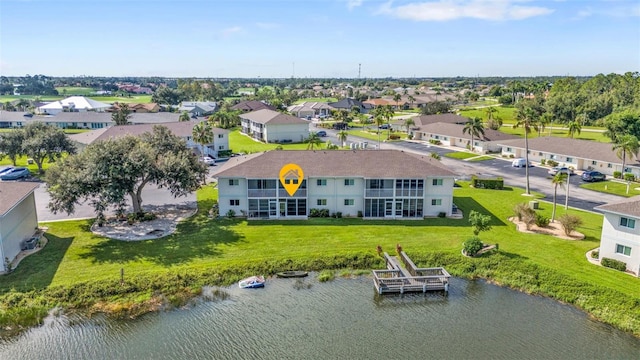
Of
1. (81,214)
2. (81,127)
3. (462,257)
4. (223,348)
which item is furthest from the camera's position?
(81,127)

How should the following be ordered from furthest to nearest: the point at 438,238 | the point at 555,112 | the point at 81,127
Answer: the point at 555,112, the point at 81,127, the point at 438,238

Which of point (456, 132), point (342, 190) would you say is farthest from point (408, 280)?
point (456, 132)

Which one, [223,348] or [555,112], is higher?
[555,112]

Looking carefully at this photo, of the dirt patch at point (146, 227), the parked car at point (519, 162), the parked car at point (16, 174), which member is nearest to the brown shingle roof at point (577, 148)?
the parked car at point (519, 162)

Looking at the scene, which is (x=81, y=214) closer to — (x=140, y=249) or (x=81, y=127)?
(x=140, y=249)

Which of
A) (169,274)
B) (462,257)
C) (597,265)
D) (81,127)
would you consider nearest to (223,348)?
(169,274)

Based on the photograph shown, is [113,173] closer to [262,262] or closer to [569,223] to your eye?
[262,262]

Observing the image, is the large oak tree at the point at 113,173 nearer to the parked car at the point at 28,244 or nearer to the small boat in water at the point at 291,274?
the parked car at the point at 28,244
